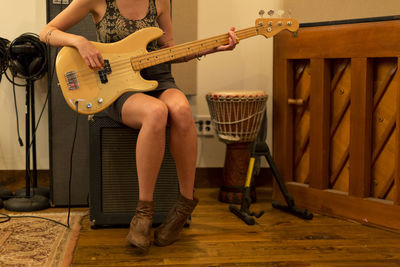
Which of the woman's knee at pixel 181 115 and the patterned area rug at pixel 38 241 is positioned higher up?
the woman's knee at pixel 181 115

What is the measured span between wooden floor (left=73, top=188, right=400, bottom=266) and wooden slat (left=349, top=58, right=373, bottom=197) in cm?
21

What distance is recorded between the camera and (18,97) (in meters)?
3.11

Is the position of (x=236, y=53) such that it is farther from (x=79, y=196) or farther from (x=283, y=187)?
(x=79, y=196)

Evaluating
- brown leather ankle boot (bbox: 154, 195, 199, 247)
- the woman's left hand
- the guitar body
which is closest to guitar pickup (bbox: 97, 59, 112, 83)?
the guitar body

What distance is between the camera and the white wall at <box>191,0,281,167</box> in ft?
10.6

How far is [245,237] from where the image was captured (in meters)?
2.36

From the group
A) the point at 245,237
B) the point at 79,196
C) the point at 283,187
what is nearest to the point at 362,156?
the point at 283,187

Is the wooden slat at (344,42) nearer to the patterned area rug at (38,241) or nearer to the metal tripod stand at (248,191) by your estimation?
the metal tripod stand at (248,191)

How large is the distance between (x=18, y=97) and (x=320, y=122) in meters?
1.68

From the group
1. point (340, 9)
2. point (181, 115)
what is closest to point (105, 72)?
point (181, 115)

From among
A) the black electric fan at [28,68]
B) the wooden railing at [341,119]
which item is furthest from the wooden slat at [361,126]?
the black electric fan at [28,68]

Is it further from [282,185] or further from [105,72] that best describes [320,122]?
[105,72]

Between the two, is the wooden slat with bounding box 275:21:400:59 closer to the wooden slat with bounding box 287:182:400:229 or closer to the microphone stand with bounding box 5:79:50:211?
the wooden slat with bounding box 287:182:400:229

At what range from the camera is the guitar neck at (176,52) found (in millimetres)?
2245
